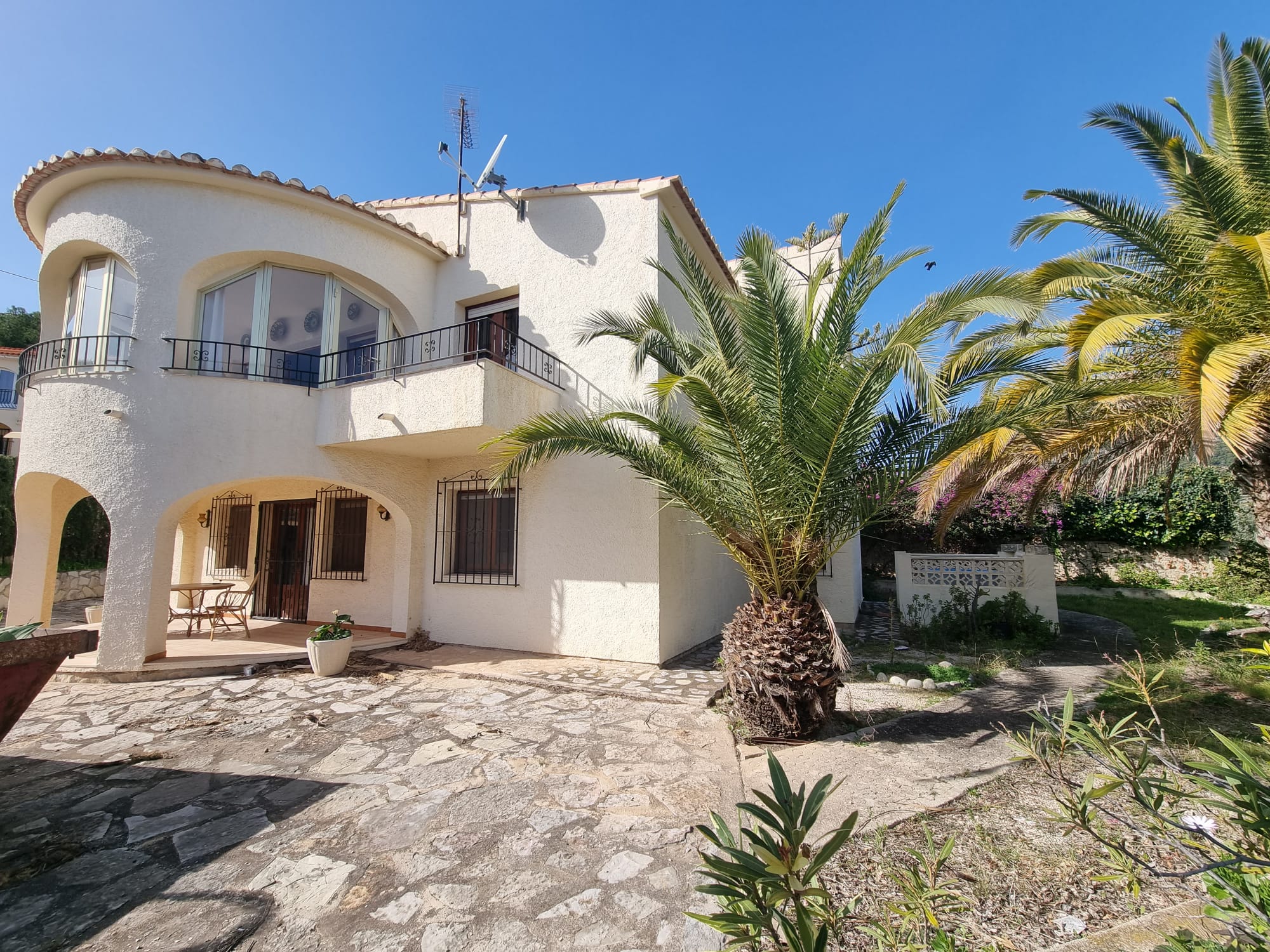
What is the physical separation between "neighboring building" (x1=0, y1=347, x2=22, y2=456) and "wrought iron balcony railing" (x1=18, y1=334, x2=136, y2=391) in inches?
497

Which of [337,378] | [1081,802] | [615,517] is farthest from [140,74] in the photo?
[1081,802]

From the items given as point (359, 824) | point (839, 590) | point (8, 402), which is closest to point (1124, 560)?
point (839, 590)

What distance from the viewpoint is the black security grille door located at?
10.8 metres

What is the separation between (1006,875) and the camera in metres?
2.88

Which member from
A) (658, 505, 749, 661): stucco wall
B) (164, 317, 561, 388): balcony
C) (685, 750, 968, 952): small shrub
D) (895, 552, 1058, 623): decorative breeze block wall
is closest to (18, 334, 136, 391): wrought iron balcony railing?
(164, 317, 561, 388): balcony

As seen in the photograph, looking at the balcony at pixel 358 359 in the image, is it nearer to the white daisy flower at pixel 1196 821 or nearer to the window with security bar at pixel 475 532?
the window with security bar at pixel 475 532

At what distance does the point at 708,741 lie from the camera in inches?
195

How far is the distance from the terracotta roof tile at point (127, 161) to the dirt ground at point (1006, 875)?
10.2 m

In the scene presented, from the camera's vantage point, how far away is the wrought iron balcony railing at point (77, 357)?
7520mm

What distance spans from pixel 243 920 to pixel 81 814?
2.13m

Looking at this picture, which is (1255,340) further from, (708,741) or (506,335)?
(506,335)

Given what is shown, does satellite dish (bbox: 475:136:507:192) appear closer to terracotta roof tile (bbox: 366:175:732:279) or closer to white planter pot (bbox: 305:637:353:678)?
terracotta roof tile (bbox: 366:175:732:279)

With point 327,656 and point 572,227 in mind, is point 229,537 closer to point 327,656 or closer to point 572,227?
point 327,656

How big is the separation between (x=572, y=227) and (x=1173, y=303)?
24.9 feet
